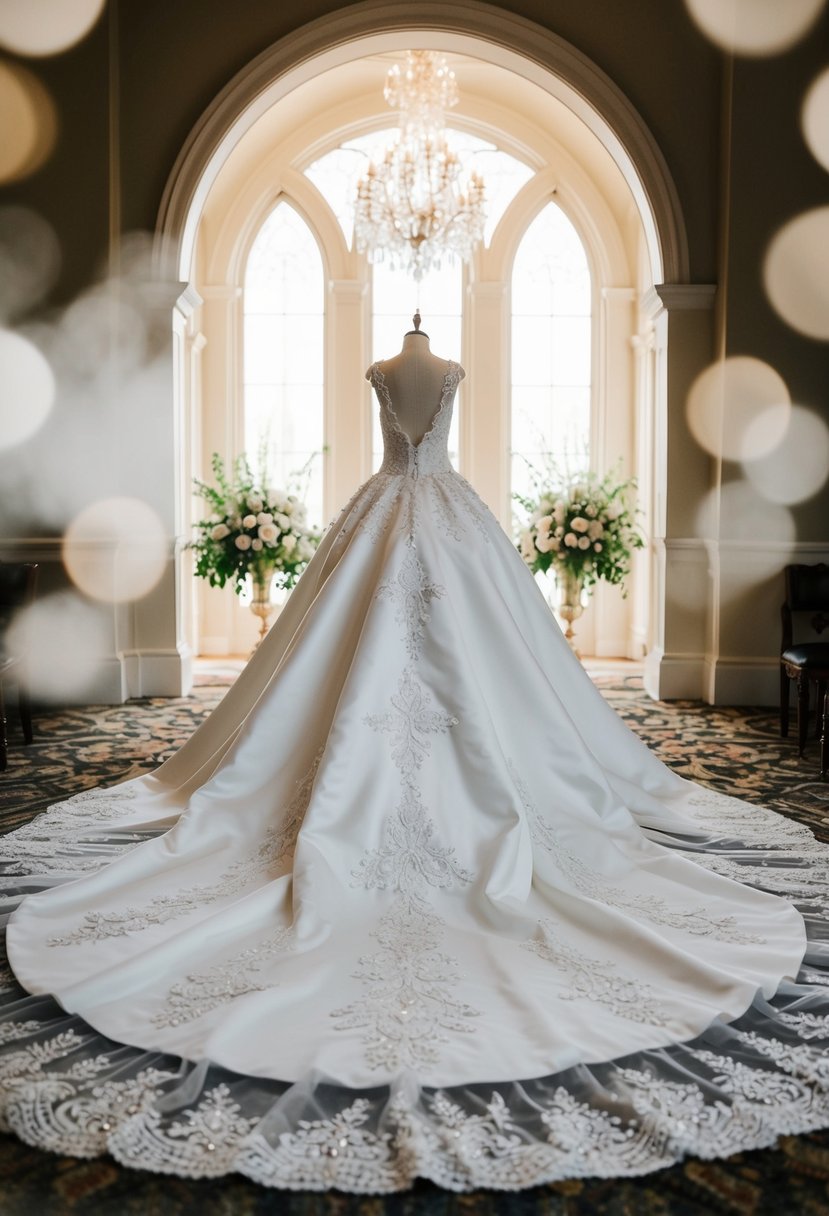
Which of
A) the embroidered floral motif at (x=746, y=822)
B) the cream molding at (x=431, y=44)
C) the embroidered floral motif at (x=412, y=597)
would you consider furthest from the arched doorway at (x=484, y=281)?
the embroidered floral motif at (x=412, y=597)

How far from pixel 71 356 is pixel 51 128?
147 centimetres

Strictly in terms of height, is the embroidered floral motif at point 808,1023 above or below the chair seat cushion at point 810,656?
below

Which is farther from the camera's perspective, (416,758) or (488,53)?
(488,53)

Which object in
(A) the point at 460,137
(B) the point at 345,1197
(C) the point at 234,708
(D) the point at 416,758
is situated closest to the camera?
(B) the point at 345,1197

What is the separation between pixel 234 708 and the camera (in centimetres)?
382

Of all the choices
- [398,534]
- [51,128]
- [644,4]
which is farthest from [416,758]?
[644,4]

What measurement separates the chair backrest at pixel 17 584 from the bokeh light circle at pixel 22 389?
3.79 ft

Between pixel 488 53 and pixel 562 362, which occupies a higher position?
pixel 488 53

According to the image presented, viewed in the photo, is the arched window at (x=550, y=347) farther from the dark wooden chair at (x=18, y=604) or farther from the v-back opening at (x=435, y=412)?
the v-back opening at (x=435, y=412)

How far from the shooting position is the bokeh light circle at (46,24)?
20.1ft

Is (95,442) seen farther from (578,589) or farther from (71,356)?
(578,589)

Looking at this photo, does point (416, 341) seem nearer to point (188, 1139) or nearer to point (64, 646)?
point (188, 1139)

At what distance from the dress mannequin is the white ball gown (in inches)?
2.1

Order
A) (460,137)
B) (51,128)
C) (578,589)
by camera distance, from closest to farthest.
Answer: (51,128) < (578,589) < (460,137)
